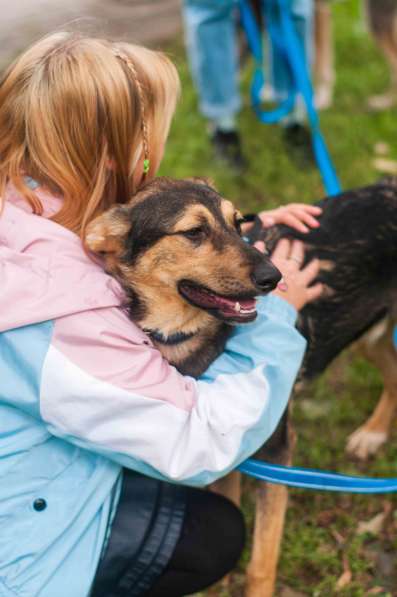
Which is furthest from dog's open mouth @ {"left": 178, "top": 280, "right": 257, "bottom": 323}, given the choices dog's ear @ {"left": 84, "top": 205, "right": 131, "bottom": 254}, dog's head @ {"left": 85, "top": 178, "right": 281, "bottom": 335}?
dog's ear @ {"left": 84, "top": 205, "right": 131, "bottom": 254}

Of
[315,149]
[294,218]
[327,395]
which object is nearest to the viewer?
[294,218]

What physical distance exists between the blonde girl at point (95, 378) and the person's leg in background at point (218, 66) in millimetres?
2816

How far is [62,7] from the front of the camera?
25.4ft

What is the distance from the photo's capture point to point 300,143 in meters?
5.63

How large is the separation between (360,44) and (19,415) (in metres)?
6.40

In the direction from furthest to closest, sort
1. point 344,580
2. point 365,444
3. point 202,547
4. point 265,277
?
point 365,444, point 344,580, point 202,547, point 265,277

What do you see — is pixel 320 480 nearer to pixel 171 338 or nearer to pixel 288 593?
pixel 171 338

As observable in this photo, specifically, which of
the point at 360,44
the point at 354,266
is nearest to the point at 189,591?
the point at 354,266

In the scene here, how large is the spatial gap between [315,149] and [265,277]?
6.96ft

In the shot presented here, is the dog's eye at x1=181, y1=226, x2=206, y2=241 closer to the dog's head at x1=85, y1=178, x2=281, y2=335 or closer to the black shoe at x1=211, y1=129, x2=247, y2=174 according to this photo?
the dog's head at x1=85, y1=178, x2=281, y2=335

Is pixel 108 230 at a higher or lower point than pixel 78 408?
higher

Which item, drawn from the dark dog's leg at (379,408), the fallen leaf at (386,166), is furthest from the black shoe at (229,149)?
the dark dog's leg at (379,408)

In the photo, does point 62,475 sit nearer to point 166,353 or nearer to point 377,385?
point 166,353

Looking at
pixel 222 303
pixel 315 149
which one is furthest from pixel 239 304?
pixel 315 149
